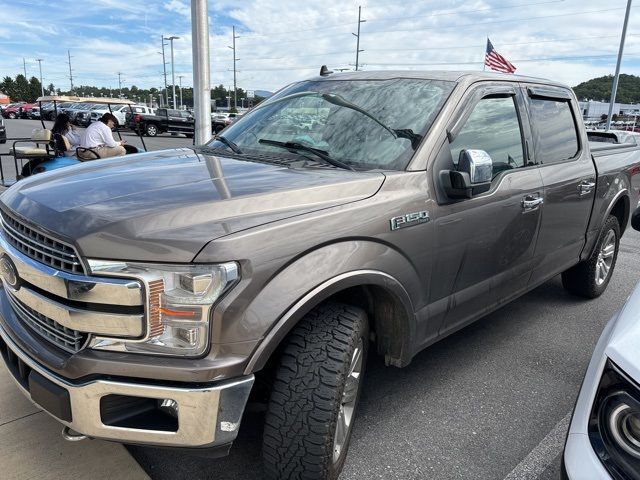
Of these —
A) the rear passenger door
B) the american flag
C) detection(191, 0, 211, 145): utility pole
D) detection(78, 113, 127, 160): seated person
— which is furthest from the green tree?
the rear passenger door

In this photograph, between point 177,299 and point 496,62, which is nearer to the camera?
point 177,299

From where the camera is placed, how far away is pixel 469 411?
2988mm

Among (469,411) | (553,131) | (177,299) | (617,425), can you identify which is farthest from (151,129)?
(617,425)

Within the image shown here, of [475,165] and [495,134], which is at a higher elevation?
[495,134]

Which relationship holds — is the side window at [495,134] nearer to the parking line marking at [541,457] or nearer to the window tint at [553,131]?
the window tint at [553,131]

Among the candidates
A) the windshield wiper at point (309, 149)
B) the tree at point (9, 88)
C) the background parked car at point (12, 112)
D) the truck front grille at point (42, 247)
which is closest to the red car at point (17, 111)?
the background parked car at point (12, 112)

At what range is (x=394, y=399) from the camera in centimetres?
308

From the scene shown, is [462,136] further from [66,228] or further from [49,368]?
[49,368]

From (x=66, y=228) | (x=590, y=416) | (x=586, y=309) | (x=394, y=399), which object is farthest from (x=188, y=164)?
(x=586, y=309)

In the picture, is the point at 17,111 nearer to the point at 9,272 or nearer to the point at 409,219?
the point at 9,272

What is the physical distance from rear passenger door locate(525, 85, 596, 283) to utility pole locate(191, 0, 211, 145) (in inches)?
166

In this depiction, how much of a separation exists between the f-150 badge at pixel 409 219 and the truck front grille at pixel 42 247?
1295mm

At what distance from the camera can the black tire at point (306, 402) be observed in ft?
6.57

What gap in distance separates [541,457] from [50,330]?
2.33m
